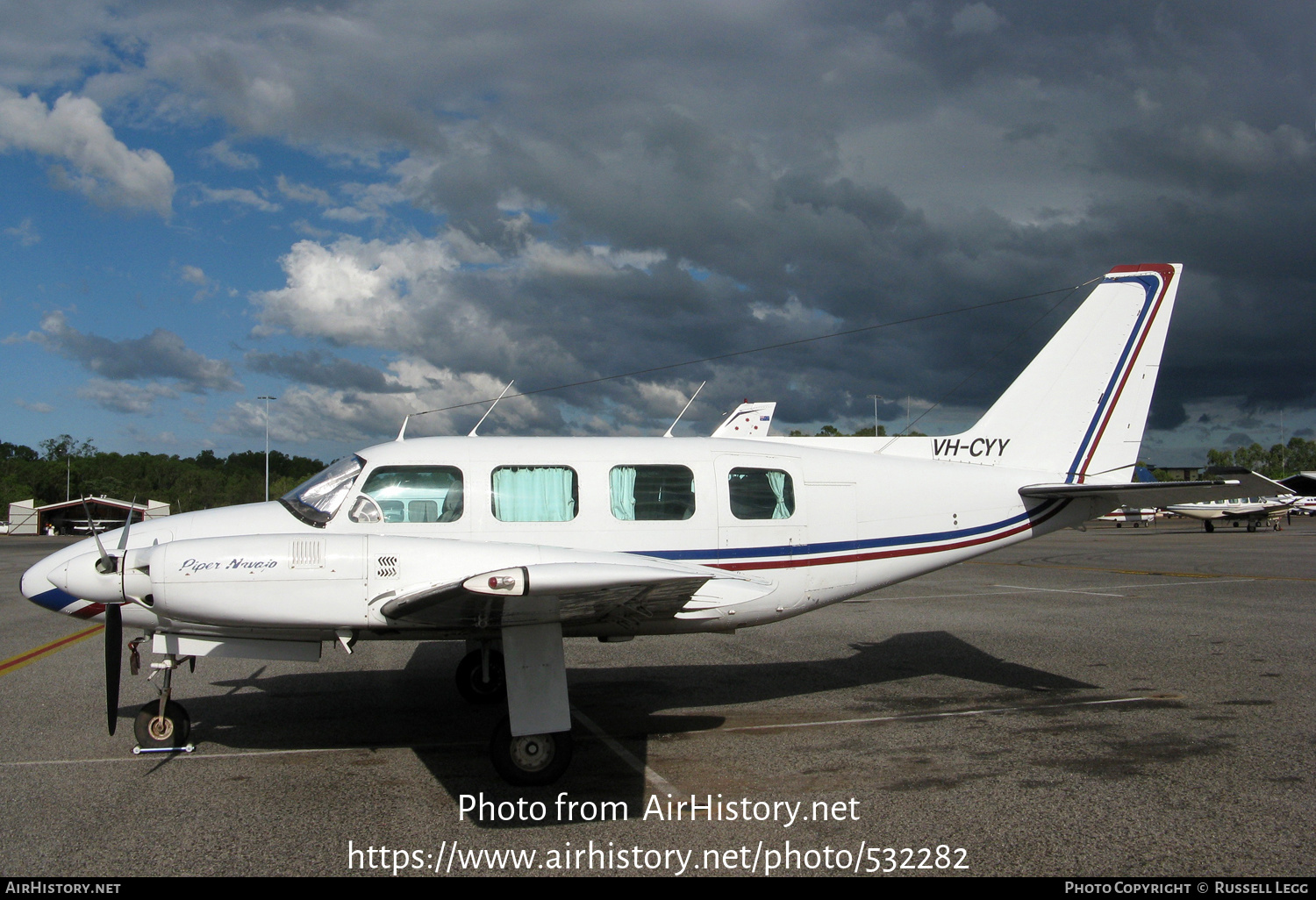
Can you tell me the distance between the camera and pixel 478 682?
28.6ft

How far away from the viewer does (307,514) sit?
7172 millimetres

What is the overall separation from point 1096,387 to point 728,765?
6177 mm

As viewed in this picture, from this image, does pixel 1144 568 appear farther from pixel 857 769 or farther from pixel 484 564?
pixel 484 564

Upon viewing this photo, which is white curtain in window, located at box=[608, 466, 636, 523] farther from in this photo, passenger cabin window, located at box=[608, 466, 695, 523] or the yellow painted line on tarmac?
the yellow painted line on tarmac

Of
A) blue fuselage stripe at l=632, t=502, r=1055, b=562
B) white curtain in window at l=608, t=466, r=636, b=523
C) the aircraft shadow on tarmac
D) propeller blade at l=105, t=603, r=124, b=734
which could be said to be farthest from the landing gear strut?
blue fuselage stripe at l=632, t=502, r=1055, b=562

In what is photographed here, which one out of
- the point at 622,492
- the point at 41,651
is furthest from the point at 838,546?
the point at 41,651

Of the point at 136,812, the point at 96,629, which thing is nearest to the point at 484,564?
the point at 136,812

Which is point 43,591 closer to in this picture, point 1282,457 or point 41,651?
point 41,651

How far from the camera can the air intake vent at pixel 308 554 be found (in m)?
5.81

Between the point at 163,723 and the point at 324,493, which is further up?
the point at 324,493

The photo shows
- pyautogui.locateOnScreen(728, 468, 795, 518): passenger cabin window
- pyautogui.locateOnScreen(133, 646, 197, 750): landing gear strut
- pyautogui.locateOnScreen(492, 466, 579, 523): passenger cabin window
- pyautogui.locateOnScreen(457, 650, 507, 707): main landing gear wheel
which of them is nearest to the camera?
pyautogui.locateOnScreen(133, 646, 197, 750): landing gear strut

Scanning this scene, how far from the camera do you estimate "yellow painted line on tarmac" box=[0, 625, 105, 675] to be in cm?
1086

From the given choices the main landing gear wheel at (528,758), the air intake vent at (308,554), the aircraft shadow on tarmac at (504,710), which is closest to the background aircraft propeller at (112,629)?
the air intake vent at (308,554)

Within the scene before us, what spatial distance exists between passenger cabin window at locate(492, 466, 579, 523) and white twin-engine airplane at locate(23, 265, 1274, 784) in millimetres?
17
